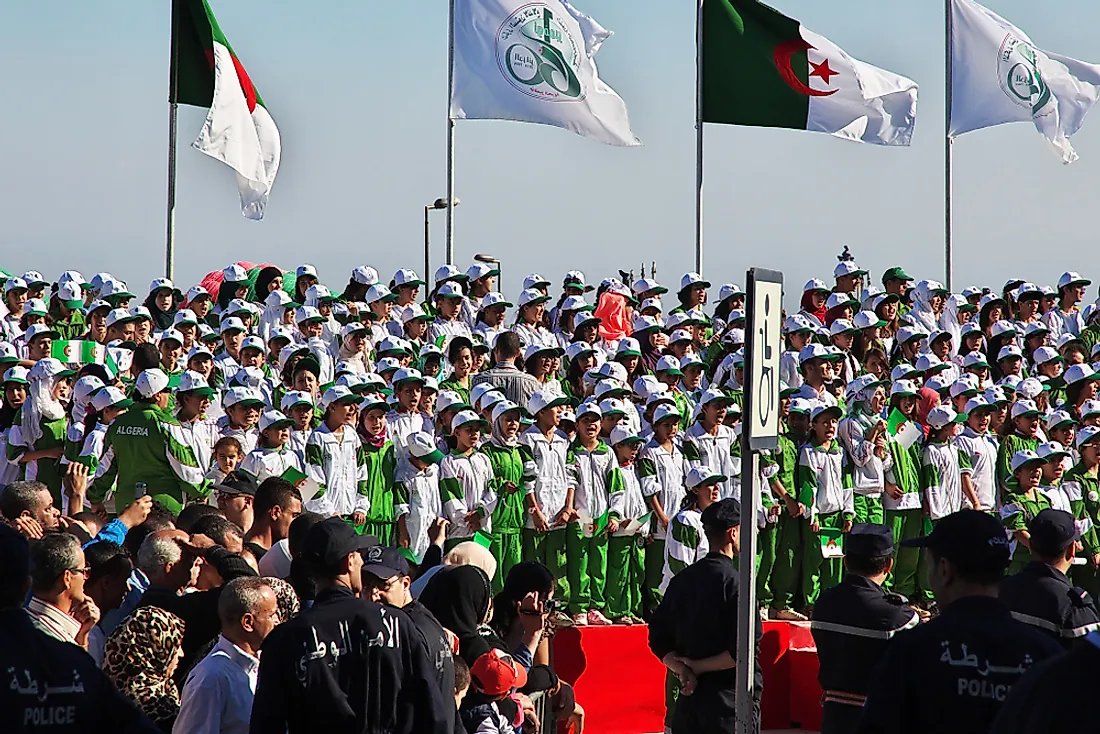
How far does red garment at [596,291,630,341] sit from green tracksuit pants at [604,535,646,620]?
472 cm

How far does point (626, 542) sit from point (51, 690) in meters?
10.1

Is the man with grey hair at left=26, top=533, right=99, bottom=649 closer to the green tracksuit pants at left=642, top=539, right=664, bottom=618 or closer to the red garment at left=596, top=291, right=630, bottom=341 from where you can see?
the green tracksuit pants at left=642, top=539, right=664, bottom=618

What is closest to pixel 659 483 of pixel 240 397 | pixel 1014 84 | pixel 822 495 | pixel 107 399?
pixel 822 495

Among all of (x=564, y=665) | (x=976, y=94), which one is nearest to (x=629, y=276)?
(x=976, y=94)

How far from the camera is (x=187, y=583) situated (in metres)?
7.80

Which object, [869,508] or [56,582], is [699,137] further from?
[56,582]

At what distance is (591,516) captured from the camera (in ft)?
46.5

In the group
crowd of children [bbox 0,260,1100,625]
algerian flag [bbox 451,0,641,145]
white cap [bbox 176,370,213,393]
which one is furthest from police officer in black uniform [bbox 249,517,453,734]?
algerian flag [bbox 451,0,641,145]

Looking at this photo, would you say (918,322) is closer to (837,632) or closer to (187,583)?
(837,632)

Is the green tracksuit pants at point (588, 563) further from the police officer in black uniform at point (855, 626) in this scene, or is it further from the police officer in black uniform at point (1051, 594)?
the police officer in black uniform at point (1051, 594)

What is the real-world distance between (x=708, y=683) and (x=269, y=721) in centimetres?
330

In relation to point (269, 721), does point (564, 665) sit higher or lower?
lower

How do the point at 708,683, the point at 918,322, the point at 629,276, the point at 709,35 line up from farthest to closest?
the point at 629,276, the point at 709,35, the point at 918,322, the point at 708,683

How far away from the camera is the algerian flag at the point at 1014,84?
23422mm
